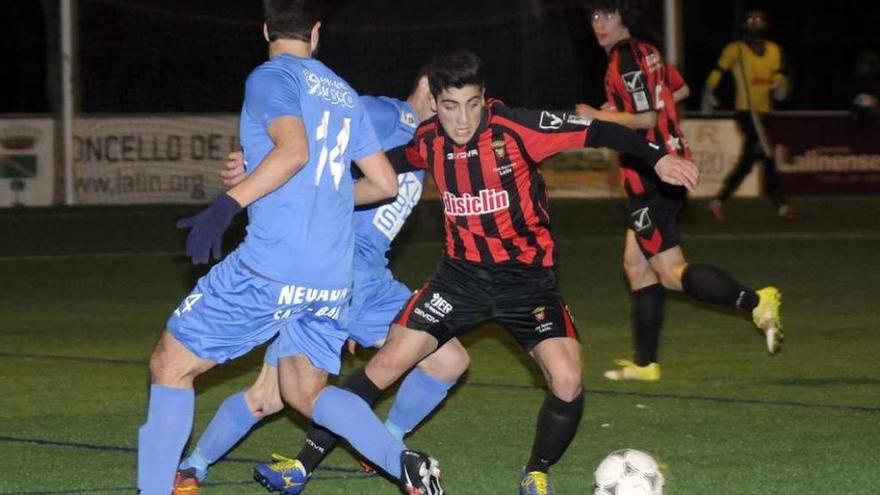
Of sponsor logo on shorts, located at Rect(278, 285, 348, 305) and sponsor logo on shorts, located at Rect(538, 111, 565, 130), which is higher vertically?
sponsor logo on shorts, located at Rect(538, 111, 565, 130)

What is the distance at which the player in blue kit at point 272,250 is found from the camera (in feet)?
16.1

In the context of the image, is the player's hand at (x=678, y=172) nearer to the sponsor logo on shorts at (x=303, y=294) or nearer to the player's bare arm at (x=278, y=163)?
the sponsor logo on shorts at (x=303, y=294)

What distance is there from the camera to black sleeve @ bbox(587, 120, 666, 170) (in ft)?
18.3

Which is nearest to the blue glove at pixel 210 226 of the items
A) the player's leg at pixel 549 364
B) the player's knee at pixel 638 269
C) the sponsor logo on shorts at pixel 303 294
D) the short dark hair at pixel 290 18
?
the sponsor logo on shorts at pixel 303 294

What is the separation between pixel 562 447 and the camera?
5.60 meters

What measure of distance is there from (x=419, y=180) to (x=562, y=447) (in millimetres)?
1457

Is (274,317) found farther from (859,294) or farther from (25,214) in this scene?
(25,214)

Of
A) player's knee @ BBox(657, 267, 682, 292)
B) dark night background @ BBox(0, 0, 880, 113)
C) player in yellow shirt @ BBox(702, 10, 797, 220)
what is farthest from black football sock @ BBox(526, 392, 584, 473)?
dark night background @ BBox(0, 0, 880, 113)

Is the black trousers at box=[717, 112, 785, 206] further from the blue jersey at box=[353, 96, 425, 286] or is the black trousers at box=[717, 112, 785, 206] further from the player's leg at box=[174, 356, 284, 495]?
the player's leg at box=[174, 356, 284, 495]

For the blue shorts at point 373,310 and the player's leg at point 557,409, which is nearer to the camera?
the player's leg at point 557,409

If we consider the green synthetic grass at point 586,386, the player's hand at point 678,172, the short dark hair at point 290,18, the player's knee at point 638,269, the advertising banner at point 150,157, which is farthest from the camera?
the advertising banner at point 150,157

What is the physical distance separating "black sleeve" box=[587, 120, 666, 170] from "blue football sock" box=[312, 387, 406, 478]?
1267 millimetres

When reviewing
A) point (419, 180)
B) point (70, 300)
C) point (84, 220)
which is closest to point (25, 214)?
point (84, 220)

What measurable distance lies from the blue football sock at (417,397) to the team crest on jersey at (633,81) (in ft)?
7.36
